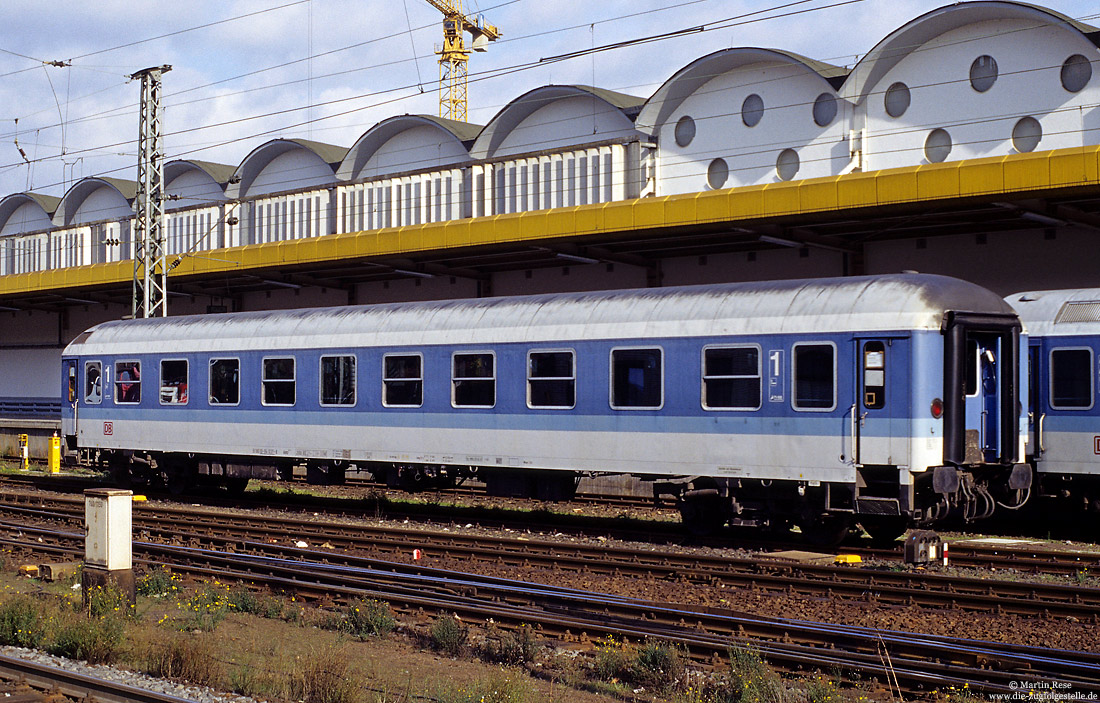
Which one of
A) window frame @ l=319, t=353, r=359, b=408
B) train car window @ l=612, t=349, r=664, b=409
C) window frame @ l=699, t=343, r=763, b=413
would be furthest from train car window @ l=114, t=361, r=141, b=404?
window frame @ l=699, t=343, r=763, b=413

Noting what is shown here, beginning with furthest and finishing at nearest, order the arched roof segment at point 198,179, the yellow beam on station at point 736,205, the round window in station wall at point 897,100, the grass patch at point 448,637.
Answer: the arched roof segment at point 198,179 < the round window in station wall at point 897,100 < the yellow beam on station at point 736,205 < the grass patch at point 448,637

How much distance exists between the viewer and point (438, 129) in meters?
37.8

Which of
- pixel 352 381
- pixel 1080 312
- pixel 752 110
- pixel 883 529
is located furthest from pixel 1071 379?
pixel 752 110

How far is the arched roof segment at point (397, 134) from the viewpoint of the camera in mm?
37344

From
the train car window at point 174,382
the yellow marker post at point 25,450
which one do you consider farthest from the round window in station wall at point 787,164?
the yellow marker post at point 25,450

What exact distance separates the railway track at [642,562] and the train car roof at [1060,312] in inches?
140

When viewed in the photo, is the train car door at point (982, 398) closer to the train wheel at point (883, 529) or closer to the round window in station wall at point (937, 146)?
the train wheel at point (883, 529)

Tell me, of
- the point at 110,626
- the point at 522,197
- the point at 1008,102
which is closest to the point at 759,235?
the point at 1008,102

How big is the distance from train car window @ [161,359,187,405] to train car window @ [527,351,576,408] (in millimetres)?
8121

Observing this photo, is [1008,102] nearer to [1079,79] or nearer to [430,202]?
[1079,79]

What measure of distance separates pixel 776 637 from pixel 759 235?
1385 centimetres

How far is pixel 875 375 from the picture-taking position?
1356 cm

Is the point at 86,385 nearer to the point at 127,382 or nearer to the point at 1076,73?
the point at 127,382

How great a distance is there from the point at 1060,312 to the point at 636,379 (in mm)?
6317
